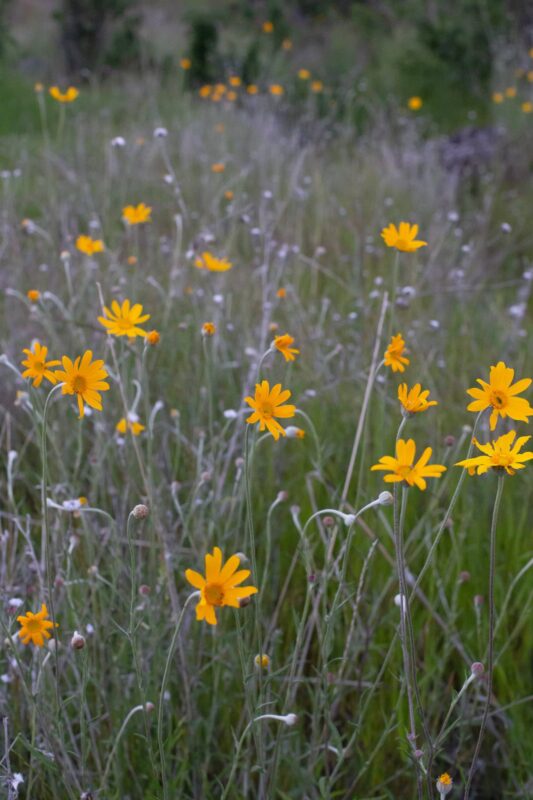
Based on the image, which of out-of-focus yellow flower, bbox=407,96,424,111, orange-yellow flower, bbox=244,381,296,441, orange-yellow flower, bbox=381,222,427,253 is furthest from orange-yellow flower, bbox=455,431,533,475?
out-of-focus yellow flower, bbox=407,96,424,111

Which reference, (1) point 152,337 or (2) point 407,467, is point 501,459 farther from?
(1) point 152,337

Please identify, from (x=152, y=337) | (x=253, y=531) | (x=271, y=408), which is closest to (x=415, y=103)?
(x=152, y=337)

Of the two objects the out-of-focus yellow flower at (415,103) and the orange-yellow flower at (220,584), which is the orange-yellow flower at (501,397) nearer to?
the orange-yellow flower at (220,584)

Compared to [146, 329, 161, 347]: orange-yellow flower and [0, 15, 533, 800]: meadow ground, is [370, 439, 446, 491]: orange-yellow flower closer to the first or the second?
[0, 15, 533, 800]: meadow ground

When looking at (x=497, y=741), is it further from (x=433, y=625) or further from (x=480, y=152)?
(x=480, y=152)

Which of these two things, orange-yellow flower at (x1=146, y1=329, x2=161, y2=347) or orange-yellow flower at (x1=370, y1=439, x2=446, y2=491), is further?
orange-yellow flower at (x1=146, y1=329, x2=161, y2=347)

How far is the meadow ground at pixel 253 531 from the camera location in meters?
1.22

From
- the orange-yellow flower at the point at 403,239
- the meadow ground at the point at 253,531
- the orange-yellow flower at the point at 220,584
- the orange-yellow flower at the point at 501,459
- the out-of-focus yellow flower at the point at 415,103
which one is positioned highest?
the out-of-focus yellow flower at the point at 415,103

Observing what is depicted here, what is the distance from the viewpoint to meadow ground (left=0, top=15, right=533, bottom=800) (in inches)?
48.1

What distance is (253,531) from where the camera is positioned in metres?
1.28

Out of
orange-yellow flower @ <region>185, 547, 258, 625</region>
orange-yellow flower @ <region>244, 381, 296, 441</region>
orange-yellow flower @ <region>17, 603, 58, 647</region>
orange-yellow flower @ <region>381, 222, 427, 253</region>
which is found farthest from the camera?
orange-yellow flower @ <region>381, 222, 427, 253</region>

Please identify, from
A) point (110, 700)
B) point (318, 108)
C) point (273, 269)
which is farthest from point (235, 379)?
point (318, 108)

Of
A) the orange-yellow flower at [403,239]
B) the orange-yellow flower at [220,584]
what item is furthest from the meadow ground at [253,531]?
the orange-yellow flower at [403,239]

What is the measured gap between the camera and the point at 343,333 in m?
2.95
